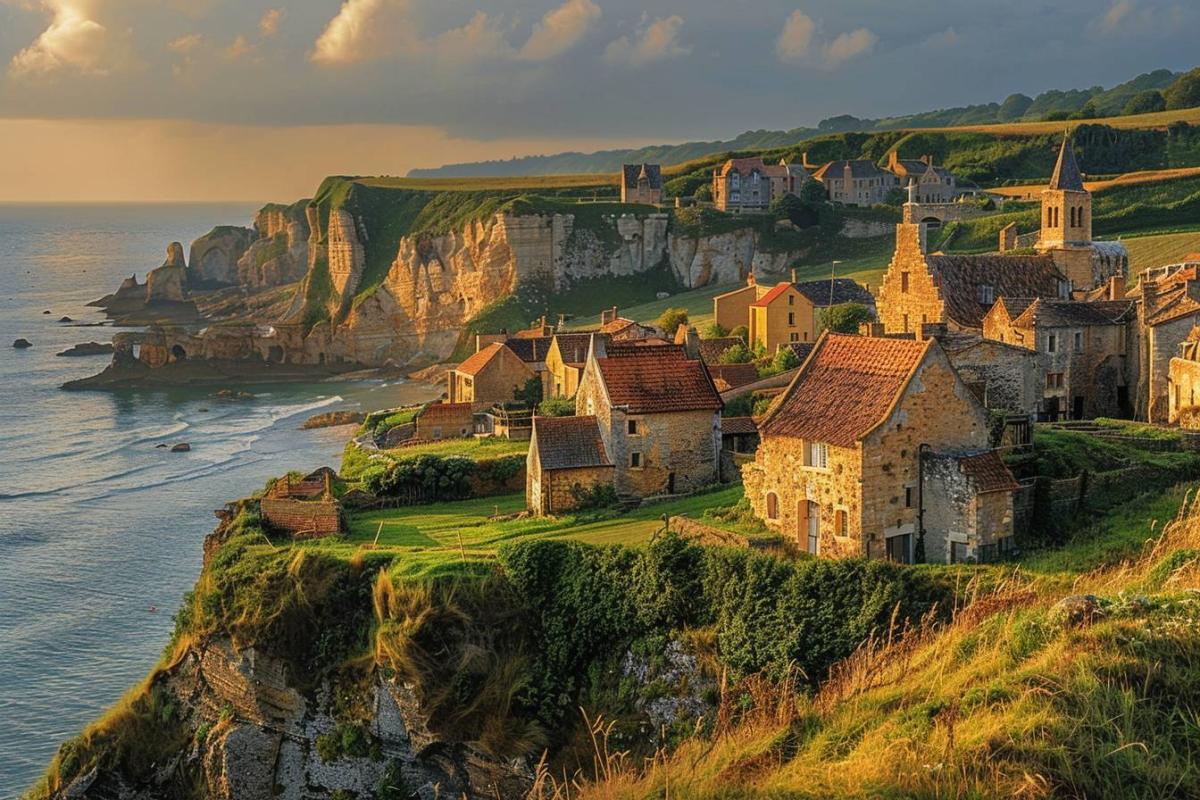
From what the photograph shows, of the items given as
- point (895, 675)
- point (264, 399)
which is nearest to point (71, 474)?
point (264, 399)

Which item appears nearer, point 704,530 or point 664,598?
point 664,598

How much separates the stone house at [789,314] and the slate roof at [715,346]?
102 centimetres

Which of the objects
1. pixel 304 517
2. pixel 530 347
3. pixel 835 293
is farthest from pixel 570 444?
pixel 835 293

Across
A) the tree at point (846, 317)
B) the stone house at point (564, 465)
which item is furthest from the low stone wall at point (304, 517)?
the tree at point (846, 317)

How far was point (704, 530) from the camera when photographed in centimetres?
2584

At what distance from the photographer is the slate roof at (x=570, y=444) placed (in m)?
32.8

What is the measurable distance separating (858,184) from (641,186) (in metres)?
21.0

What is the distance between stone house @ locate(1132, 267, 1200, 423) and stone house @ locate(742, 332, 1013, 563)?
11272 mm

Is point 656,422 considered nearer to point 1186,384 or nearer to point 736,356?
point 1186,384

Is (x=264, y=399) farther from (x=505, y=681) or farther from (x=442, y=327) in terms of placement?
(x=505, y=681)

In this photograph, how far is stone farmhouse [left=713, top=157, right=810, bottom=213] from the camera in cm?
11850

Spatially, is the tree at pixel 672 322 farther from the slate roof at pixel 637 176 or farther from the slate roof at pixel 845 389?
the slate roof at pixel 637 176

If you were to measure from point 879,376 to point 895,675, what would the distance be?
Result: 12.1 m

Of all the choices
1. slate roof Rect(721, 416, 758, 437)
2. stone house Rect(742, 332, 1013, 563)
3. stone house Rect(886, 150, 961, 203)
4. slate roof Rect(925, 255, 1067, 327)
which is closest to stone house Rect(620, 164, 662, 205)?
stone house Rect(886, 150, 961, 203)
